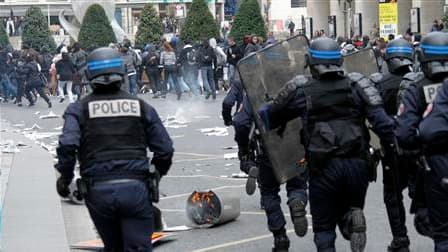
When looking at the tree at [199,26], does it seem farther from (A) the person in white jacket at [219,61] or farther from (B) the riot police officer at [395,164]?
(B) the riot police officer at [395,164]

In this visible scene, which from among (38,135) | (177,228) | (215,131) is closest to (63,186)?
(177,228)

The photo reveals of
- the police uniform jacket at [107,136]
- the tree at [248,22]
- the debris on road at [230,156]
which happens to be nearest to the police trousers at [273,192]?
the police uniform jacket at [107,136]

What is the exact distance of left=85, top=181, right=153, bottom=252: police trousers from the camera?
22.8 feet

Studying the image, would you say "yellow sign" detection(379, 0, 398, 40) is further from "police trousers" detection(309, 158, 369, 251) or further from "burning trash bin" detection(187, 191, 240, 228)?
"police trousers" detection(309, 158, 369, 251)

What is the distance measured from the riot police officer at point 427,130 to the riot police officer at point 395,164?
1.09 metres

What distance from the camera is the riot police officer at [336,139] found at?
7832 millimetres

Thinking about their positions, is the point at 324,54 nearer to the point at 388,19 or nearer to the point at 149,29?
the point at 388,19

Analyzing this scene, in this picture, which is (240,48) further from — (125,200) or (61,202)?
(125,200)

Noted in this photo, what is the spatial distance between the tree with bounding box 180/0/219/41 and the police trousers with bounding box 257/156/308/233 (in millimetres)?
31309

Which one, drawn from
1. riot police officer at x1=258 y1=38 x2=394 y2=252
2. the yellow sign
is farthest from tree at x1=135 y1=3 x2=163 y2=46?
riot police officer at x1=258 y1=38 x2=394 y2=252

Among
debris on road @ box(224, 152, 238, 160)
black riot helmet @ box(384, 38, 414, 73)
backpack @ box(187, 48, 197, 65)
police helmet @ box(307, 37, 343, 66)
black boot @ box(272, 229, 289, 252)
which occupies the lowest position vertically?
debris on road @ box(224, 152, 238, 160)

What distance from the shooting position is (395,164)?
28.9ft

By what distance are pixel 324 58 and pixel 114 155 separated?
181 cm

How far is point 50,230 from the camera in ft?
35.2
